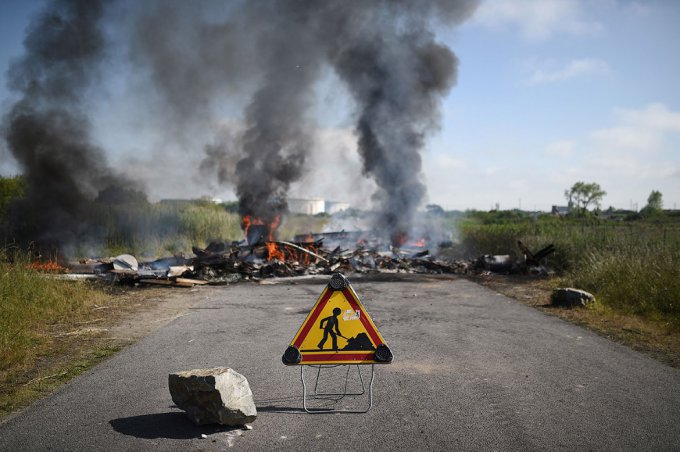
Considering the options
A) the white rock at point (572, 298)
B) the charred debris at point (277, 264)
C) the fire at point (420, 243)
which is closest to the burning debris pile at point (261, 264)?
the charred debris at point (277, 264)

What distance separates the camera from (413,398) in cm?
532

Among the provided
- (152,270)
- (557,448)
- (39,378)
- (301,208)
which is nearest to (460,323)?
(557,448)

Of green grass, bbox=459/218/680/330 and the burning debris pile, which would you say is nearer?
green grass, bbox=459/218/680/330

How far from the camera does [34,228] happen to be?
71.1 feet

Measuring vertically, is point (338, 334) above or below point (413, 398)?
above

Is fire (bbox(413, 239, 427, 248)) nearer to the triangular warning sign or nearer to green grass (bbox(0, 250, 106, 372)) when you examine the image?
green grass (bbox(0, 250, 106, 372))

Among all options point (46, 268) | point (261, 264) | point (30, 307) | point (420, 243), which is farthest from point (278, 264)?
point (420, 243)

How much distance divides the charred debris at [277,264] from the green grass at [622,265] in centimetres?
119

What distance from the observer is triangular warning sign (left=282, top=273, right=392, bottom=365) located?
197 inches

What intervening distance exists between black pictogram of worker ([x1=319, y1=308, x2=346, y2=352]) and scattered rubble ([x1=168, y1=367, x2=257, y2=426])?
34.8 inches

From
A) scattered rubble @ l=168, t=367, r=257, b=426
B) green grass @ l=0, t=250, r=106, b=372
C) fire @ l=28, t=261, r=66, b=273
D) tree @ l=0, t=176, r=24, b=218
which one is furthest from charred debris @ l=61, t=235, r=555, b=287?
scattered rubble @ l=168, t=367, r=257, b=426

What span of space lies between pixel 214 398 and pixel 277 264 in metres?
14.6

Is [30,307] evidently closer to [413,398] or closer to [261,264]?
[413,398]

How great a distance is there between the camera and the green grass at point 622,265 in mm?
10938
